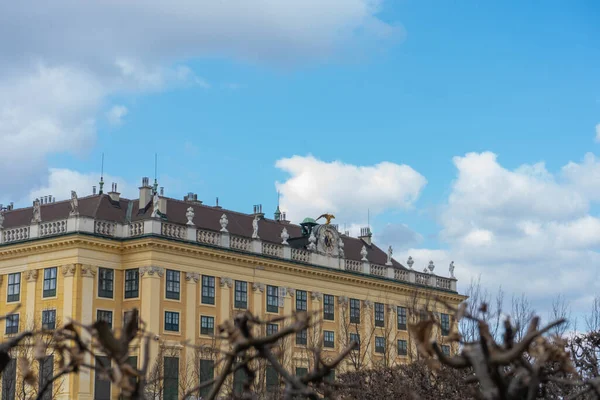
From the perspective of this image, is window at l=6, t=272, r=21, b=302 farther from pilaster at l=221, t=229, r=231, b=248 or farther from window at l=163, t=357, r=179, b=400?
pilaster at l=221, t=229, r=231, b=248

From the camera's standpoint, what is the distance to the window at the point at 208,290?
73.6m

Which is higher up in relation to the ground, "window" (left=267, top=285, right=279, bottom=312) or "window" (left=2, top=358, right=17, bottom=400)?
"window" (left=267, top=285, right=279, bottom=312)

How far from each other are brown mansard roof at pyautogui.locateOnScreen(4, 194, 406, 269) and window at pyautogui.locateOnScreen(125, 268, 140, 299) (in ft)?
11.6

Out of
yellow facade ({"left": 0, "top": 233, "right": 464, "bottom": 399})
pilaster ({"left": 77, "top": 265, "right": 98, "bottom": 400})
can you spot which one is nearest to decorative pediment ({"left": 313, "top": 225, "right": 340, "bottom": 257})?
yellow facade ({"left": 0, "top": 233, "right": 464, "bottom": 399})

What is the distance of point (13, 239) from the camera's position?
73.1 meters

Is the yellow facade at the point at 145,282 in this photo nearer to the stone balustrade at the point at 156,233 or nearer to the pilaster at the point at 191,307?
the pilaster at the point at 191,307

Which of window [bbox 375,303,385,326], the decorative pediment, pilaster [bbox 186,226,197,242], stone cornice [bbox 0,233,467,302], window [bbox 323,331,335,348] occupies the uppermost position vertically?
the decorative pediment

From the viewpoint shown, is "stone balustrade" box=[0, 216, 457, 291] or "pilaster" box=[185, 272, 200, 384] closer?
"stone balustrade" box=[0, 216, 457, 291]

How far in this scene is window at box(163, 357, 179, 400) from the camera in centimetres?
6988

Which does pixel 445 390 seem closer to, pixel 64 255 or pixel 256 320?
pixel 64 255

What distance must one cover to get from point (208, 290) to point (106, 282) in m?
6.73

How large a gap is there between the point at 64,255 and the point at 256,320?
63.9m

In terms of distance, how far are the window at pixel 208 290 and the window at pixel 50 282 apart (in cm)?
937

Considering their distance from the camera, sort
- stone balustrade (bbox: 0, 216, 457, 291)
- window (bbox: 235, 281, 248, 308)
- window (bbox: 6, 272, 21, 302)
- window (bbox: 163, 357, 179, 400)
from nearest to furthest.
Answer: window (bbox: 163, 357, 179, 400) → stone balustrade (bbox: 0, 216, 457, 291) → window (bbox: 6, 272, 21, 302) → window (bbox: 235, 281, 248, 308)
